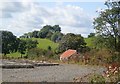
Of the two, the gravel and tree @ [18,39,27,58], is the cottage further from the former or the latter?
the gravel

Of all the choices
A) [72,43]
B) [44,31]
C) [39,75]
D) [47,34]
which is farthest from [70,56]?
[44,31]

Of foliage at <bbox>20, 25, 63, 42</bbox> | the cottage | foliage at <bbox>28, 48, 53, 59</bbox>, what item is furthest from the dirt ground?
foliage at <bbox>20, 25, 63, 42</bbox>

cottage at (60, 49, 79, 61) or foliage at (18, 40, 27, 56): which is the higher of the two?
foliage at (18, 40, 27, 56)

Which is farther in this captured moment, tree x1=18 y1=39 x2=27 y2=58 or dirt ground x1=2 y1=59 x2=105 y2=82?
tree x1=18 y1=39 x2=27 y2=58

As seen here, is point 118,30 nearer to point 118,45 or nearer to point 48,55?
point 118,45

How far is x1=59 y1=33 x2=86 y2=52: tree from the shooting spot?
61.9 meters

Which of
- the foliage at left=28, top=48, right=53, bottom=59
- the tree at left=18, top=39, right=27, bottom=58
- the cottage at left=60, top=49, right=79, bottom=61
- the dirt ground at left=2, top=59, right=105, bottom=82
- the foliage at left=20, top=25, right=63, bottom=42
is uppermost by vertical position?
the foliage at left=20, top=25, right=63, bottom=42

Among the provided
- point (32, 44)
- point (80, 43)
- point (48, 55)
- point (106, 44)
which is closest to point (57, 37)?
point (32, 44)

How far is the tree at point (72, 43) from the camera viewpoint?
61.9 metres

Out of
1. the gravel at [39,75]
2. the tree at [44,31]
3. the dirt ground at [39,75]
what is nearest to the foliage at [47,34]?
the tree at [44,31]

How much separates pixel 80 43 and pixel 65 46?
4.02m

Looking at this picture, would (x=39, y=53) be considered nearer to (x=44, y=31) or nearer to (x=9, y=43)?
(x=9, y=43)

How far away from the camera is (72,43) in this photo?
6400cm

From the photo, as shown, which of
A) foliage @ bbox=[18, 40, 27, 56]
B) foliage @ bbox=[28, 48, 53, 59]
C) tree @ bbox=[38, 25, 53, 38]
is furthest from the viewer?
tree @ bbox=[38, 25, 53, 38]
